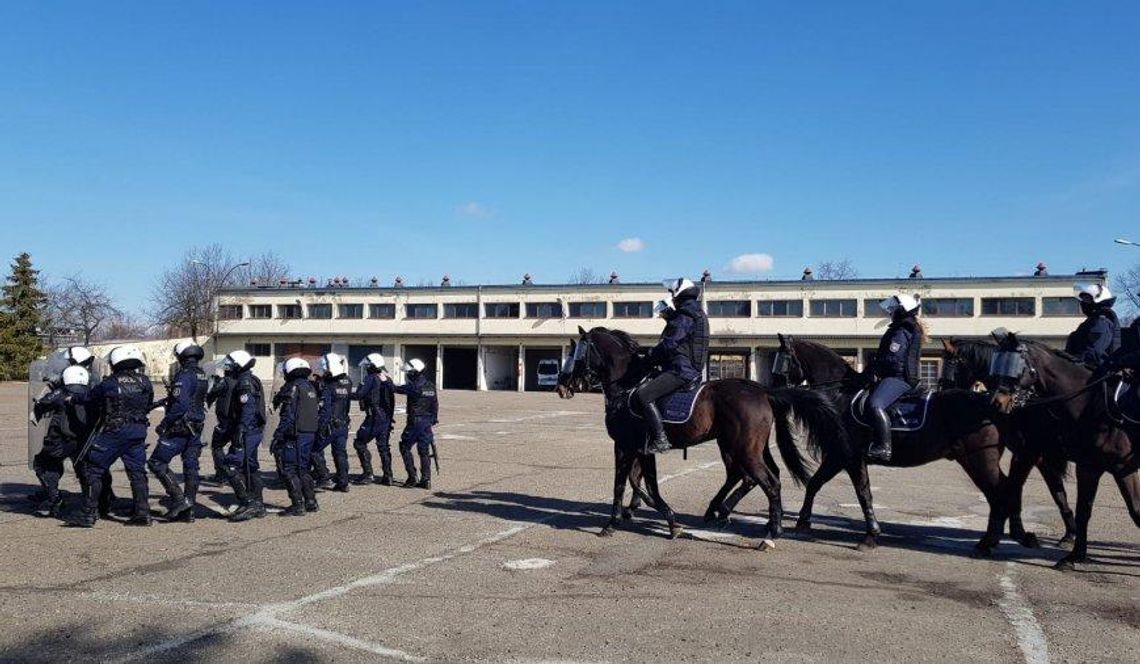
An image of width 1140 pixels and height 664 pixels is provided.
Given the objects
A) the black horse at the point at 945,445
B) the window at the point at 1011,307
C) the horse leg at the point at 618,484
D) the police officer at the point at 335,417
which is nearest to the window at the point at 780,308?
the window at the point at 1011,307

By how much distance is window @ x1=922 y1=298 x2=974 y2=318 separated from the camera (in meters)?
52.5

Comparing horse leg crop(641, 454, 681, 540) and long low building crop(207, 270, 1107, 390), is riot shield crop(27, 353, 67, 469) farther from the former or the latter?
long low building crop(207, 270, 1107, 390)

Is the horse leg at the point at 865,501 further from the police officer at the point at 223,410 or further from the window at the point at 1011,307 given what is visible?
the window at the point at 1011,307

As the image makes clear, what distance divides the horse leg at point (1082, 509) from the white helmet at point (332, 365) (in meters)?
8.87

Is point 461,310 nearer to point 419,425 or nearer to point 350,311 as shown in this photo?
point 350,311

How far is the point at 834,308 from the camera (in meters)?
55.3

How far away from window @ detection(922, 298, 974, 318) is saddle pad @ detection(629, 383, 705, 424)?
155 feet

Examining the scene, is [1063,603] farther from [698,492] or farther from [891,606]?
[698,492]

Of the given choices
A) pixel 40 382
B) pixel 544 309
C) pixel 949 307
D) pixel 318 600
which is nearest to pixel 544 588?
pixel 318 600

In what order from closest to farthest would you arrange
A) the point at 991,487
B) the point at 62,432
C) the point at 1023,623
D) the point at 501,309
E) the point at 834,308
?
the point at 1023,623 → the point at 991,487 → the point at 62,432 → the point at 834,308 → the point at 501,309

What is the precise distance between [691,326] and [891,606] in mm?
3774

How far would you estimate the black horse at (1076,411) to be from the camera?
7.87 m

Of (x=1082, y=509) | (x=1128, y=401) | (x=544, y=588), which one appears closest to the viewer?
(x=544, y=588)

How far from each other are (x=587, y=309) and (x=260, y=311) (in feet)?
86.4
